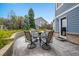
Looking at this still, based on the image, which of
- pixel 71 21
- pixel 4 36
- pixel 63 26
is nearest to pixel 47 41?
pixel 63 26

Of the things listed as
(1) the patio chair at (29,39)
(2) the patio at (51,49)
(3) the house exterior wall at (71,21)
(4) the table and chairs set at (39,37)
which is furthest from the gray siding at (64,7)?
(1) the patio chair at (29,39)

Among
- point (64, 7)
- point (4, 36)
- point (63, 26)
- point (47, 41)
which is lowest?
point (47, 41)

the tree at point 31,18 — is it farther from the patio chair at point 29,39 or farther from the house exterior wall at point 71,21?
the house exterior wall at point 71,21

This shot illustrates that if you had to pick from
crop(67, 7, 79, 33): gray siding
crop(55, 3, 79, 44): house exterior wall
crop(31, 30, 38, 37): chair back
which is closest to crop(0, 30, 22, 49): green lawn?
crop(31, 30, 38, 37): chair back

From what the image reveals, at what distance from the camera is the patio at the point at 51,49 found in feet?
11.0

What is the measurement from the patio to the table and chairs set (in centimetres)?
8

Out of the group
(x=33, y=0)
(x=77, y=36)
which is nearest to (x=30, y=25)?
(x=33, y=0)

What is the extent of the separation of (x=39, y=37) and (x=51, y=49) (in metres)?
0.38

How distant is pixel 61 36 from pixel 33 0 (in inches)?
41.3

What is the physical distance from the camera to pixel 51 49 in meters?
3.42

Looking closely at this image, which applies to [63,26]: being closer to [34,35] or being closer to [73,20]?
[73,20]

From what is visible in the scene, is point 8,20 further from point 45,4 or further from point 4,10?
point 45,4

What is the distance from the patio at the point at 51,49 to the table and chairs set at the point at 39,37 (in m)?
0.08

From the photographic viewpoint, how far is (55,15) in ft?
11.7
